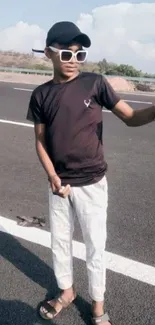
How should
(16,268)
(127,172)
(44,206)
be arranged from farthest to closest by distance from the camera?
1. (127,172)
2. (44,206)
3. (16,268)

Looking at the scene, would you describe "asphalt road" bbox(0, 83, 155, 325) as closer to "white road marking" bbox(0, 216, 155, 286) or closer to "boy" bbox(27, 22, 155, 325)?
"white road marking" bbox(0, 216, 155, 286)

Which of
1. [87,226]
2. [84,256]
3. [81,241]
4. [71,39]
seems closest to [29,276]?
[84,256]

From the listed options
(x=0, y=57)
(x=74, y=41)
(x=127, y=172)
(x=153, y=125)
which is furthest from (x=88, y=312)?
(x=0, y=57)

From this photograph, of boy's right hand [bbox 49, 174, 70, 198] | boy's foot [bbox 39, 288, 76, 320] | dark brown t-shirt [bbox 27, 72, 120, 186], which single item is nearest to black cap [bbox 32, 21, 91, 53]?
dark brown t-shirt [bbox 27, 72, 120, 186]

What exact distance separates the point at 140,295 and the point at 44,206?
213cm

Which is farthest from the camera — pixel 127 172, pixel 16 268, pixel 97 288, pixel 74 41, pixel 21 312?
pixel 127 172

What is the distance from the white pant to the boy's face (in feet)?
2.54

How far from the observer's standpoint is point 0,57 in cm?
6644

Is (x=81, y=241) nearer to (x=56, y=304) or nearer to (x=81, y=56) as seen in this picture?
(x=56, y=304)

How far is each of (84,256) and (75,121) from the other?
1611mm

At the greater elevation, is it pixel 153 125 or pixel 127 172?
pixel 127 172

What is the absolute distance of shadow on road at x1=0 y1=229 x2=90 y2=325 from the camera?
122 inches

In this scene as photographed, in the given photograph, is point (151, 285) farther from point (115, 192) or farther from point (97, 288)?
point (115, 192)

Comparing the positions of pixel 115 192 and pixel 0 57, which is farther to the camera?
pixel 0 57
